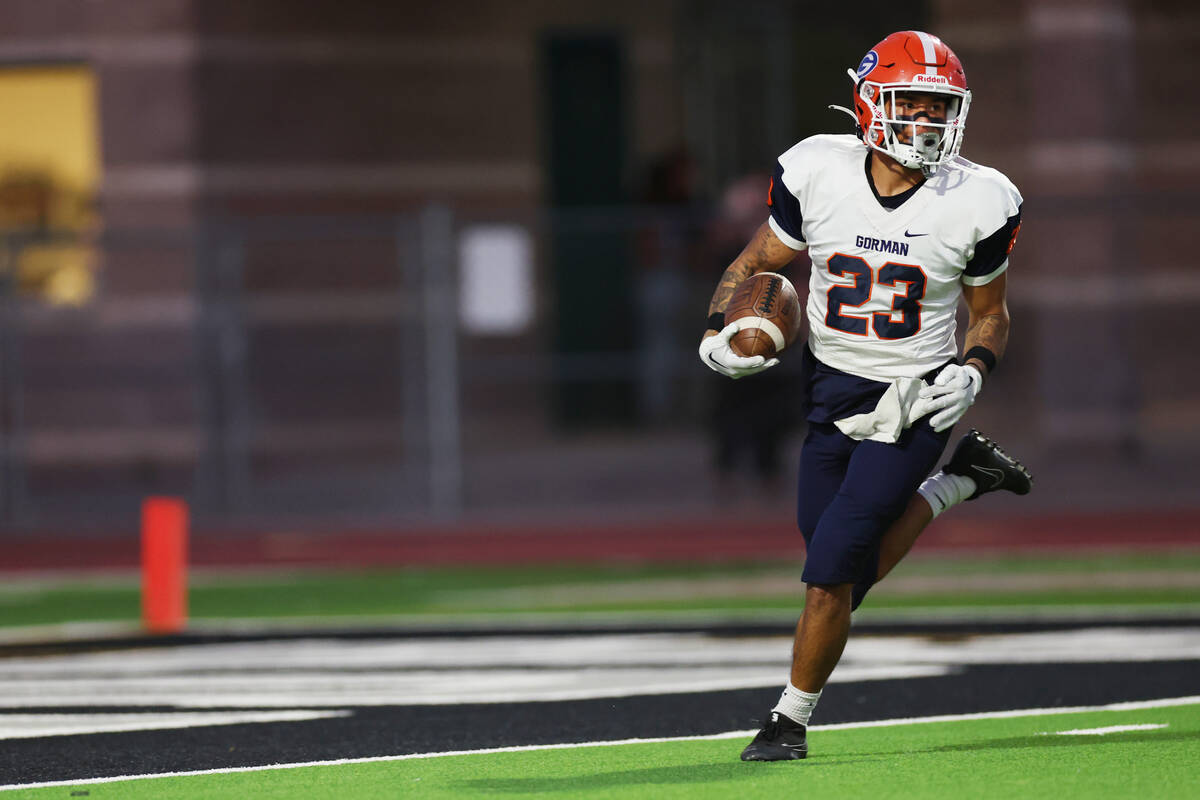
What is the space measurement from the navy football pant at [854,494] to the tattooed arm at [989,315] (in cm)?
34

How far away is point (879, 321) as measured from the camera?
668cm

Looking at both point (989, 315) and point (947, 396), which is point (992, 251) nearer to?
point (989, 315)

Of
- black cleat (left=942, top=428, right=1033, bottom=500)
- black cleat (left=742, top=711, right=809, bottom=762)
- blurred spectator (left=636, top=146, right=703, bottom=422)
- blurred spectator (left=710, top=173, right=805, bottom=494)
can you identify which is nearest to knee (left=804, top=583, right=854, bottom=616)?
black cleat (left=742, top=711, right=809, bottom=762)

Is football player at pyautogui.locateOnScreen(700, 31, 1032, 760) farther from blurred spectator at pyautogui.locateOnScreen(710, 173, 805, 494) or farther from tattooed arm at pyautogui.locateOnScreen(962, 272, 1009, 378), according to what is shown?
blurred spectator at pyautogui.locateOnScreen(710, 173, 805, 494)

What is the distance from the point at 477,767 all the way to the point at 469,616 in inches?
191

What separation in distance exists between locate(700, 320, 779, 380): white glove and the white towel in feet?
1.14

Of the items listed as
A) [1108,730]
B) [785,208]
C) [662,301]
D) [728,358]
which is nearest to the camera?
[728,358]

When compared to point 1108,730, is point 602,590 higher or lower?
lower

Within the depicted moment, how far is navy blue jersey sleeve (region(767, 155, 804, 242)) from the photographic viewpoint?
6.84 meters

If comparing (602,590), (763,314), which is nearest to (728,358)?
(763,314)

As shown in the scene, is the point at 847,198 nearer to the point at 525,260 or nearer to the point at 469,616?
the point at 469,616

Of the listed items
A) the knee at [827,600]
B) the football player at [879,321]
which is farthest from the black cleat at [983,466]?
the knee at [827,600]

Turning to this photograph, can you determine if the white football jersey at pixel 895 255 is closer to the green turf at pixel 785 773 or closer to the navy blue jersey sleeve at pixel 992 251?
the navy blue jersey sleeve at pixel 992 251

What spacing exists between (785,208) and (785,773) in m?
1.76
